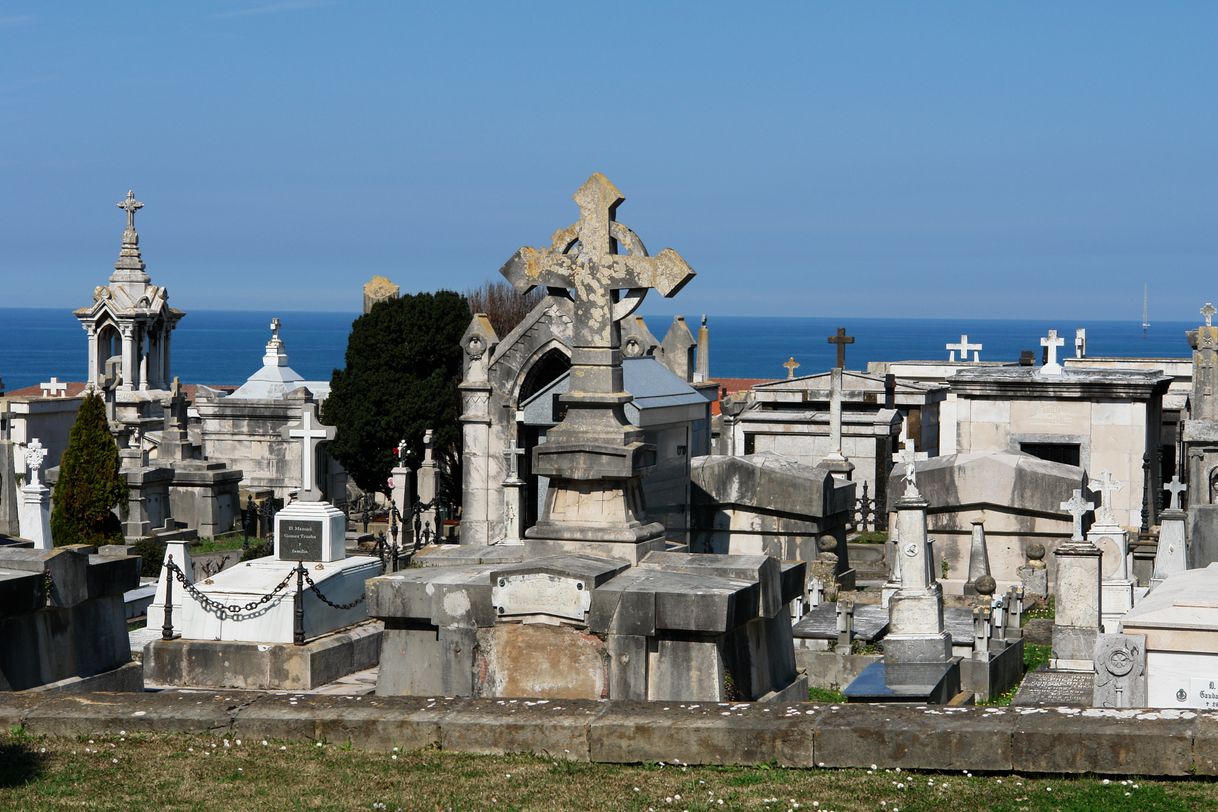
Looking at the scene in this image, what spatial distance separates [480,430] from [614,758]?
1732cm

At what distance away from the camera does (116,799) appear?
264 inches

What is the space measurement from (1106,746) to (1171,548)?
1130 cm

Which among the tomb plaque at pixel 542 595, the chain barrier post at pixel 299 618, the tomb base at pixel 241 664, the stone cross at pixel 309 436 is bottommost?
the tomb base at pixel 241 664

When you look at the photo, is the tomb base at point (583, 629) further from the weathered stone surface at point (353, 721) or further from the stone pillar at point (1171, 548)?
the stone pillar at point (1171, 548)

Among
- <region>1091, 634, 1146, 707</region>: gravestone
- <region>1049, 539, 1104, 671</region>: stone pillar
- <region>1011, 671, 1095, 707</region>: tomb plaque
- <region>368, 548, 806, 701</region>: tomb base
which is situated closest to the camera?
<region>368, 548, 806, 701</region>: tomb base

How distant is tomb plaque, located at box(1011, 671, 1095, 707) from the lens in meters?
12.2

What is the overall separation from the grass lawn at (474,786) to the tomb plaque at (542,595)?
184 centimetres

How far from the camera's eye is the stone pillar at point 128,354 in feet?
121

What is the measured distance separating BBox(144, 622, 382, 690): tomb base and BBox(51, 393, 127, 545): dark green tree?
1115 cm

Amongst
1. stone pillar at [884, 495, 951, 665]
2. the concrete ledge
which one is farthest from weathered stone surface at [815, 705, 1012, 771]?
stone pillar at [884, 495, 951, 665]

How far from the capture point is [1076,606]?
Result: 14.4 meters

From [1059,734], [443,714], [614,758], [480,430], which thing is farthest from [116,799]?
[480,430]

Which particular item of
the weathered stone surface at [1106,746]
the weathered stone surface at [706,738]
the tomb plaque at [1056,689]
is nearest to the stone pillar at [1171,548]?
the tomb plaque at [1056,689]

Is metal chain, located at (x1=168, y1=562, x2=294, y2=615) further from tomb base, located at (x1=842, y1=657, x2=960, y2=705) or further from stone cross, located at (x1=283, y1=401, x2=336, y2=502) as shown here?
tomb base, located at (x1=842, y1=657, x2=960, y2=705)
